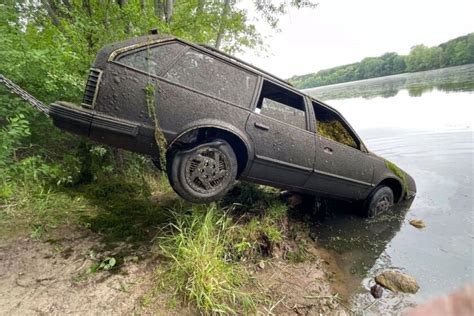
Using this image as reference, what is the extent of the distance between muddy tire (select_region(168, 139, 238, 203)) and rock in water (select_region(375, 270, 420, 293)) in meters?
2.40

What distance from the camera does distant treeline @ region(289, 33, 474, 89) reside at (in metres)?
57.8

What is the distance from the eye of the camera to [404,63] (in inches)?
3063

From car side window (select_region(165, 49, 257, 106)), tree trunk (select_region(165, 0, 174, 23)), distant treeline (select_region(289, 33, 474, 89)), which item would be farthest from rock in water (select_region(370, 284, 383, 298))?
distant treeline (select_region(289, 33, 474, 89))

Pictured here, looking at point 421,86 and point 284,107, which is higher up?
point 421,86

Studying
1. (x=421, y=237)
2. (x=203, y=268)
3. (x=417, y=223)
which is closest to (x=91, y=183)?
(x=203, y=268)

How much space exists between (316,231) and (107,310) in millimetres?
3617

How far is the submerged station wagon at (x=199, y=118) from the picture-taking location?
8.49 ft

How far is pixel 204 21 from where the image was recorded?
630 cm

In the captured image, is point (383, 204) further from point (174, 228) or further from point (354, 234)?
point (174, 228)

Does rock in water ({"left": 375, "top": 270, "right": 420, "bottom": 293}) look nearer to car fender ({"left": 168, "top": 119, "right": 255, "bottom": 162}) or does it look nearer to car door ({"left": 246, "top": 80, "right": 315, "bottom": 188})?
car door ({"left": 246, "top": 80, "right": 315, "bottom": 188})

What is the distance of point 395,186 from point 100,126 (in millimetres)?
5479

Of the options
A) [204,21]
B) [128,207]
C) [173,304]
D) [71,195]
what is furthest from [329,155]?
[204,21]

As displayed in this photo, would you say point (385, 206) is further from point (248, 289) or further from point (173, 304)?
point (173, 304)

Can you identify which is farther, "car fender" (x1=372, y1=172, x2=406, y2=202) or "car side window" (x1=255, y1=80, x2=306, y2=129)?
"car fender" (x1=372, y1=172, x2=406, y2=202)
